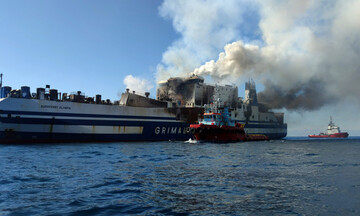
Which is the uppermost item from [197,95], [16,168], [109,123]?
[197,95]

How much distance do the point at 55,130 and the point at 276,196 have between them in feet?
121

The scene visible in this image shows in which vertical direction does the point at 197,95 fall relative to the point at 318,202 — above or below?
above

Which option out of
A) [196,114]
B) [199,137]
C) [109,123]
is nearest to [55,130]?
[109,123]

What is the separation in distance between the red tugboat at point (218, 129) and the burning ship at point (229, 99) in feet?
13.9

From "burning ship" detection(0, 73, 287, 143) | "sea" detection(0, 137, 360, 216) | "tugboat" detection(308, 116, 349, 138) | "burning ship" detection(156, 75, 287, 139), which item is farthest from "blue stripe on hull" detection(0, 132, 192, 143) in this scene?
"tugboat" detection(308, 116, 349, 138)

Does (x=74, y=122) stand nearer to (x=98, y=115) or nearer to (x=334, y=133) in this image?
(x=98, y=115)

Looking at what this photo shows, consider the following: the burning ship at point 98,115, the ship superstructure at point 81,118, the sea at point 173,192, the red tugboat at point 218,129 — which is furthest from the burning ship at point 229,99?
the sea at point 173,192

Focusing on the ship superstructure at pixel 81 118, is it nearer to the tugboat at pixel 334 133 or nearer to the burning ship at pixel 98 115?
the burning ship at pixel 98 115

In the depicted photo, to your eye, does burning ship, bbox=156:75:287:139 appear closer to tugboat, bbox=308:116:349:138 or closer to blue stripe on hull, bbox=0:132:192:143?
blue stripe on hull, bbox=0:132:192:143

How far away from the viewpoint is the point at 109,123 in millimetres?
44281

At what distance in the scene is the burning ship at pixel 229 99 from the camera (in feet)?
202

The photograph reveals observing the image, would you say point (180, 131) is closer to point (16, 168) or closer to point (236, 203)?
point (16, 168)

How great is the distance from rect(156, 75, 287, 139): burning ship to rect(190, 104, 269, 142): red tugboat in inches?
167

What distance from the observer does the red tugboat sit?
151 ft
